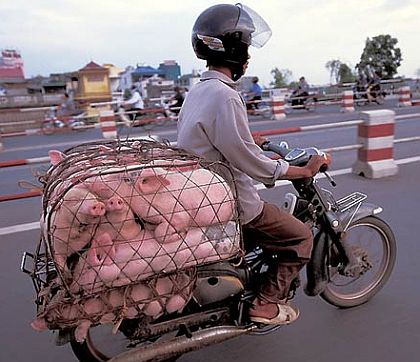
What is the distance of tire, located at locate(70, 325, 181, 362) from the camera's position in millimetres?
2529

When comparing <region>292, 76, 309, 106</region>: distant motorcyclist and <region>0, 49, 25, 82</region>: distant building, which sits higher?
<region>0, 49, 25, 82</region>: distant building

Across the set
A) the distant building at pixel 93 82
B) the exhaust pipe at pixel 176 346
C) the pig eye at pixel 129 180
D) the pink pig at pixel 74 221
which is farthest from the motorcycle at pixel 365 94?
the pink pig at pixel 74 221

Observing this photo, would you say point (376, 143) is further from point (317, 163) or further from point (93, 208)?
point (93, 208)

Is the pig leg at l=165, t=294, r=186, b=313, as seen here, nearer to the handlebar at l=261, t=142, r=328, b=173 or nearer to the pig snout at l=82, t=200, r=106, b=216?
the pig snout at l=82, t=200, r=106, b=216

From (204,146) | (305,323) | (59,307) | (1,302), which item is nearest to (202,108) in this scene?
(204,146)

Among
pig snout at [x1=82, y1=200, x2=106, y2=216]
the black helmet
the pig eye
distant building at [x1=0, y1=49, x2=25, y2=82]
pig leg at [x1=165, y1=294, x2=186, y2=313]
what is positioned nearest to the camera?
pig snout at [x1=82, y1=200, x2=106, y2=216]

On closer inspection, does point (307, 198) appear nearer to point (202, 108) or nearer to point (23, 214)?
point (202, 108)

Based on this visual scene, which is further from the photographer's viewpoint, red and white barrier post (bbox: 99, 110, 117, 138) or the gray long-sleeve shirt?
red and white barrier post (bbox: 99, 110, 117, 138)

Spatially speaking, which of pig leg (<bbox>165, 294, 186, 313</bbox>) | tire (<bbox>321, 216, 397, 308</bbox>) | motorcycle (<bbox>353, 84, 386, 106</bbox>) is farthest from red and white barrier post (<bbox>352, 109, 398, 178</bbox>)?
motorcycle (<bbox>353, 84, 386, 106</bbox>)

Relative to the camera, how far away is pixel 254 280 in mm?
2695

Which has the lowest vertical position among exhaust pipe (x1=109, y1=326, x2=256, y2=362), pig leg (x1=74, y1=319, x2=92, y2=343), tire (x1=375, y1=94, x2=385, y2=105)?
tire (x1=375, y1=94, x2=385, y2=105)

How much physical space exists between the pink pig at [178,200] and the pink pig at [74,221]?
177 mm

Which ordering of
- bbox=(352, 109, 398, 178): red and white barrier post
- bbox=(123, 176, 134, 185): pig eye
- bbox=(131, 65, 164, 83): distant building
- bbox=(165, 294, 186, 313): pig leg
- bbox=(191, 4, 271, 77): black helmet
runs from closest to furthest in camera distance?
bbox=(123, 176, 134, 185): pig eye, bbox=(165, 294, 186, 313): pig leg, bbox=(191, 4, 271, 77): black helmet, bbox=(352, 109, 398, 178): red and white barrier post, bbox=(131, 65, 164, 83): distant building

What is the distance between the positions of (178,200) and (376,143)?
5.42 metres
